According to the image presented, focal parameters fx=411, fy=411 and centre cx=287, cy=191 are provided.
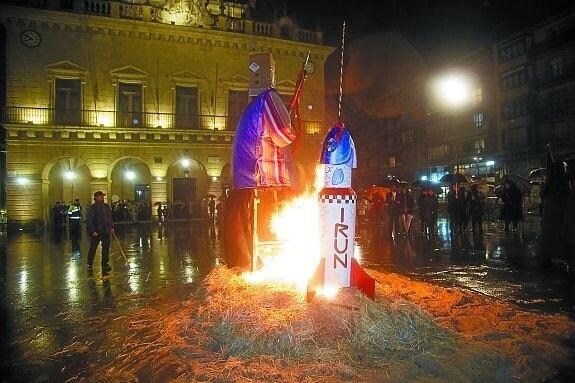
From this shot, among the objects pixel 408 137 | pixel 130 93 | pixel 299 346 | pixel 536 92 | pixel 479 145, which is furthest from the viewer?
pixel 408 137

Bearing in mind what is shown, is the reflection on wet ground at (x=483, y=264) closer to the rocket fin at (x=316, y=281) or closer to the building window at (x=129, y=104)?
the rocket fin at (x=316, y=281)

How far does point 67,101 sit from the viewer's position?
25.6 m

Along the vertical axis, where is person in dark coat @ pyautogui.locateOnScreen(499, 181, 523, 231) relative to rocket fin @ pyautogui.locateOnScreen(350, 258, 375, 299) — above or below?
above

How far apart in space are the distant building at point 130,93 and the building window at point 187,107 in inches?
2.7

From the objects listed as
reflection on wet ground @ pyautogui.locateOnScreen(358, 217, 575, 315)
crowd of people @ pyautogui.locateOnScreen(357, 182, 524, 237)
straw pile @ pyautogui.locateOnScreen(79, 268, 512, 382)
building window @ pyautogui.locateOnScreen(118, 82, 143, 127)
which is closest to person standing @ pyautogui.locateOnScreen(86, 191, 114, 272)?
straw pile @ pyautogui.locateOnScreen(79, 268, 512, 382)

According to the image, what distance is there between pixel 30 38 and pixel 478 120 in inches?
1431

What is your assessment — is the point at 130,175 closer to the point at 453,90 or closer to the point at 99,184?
the point at 99,184

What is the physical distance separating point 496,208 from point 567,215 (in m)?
19.1

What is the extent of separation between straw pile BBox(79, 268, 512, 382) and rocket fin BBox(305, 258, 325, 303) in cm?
10

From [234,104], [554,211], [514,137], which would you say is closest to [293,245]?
[554,211]

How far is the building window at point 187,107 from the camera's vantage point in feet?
91.9

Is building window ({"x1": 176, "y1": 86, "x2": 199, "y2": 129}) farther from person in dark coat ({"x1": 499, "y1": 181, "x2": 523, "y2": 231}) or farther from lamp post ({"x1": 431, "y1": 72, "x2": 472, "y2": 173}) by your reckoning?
lamp post ({"x1": 431, "y1": 72, "x2": 472, "y2": 173})

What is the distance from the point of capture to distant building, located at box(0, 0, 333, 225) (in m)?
24.3

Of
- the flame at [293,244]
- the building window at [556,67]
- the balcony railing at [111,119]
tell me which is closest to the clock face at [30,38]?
the balcony railing at [111,119]
